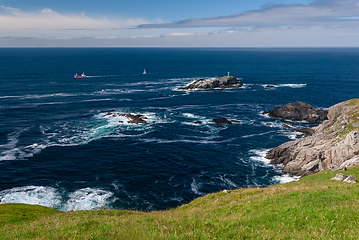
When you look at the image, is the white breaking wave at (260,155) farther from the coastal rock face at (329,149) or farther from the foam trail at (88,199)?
the foam trail at (88,199)

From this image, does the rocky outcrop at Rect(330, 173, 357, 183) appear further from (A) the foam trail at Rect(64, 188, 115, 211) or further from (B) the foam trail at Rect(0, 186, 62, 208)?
(B) the foam trail at Rect(0, 186, 62, 208)

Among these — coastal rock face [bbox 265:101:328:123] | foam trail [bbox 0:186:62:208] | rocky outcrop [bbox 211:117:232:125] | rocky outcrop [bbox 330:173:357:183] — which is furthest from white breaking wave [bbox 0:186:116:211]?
coastal rock face [bbox 265:101:328:123]

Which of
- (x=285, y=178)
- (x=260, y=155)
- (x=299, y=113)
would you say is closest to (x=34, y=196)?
(x=285, y=178)

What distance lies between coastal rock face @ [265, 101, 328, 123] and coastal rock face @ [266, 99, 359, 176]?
79.0 feet

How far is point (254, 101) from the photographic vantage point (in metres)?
118

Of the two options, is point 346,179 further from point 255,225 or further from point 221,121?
point 221,121

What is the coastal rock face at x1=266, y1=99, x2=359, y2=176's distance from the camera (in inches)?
1885

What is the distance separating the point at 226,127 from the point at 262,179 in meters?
33.0

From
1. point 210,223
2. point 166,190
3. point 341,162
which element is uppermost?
point 210,223

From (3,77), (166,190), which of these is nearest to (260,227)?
(166,190)

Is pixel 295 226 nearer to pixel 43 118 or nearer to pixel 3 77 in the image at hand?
pixel 43 118

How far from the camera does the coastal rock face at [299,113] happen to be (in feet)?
294

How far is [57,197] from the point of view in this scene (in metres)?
44.7

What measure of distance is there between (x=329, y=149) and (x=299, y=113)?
143ft
